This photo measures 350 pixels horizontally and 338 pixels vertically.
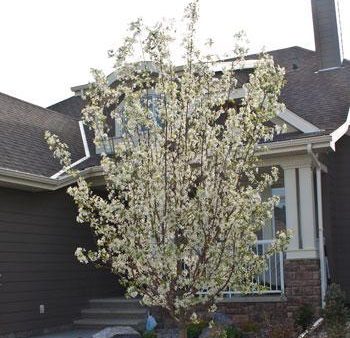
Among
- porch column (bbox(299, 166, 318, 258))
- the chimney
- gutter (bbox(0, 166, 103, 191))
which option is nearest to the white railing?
porch column (bbox(299, 166, 318, 258))

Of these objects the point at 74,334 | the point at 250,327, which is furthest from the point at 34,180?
the point at 250,327

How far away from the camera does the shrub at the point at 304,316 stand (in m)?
8.36

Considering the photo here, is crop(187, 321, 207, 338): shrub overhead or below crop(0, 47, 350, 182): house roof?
below

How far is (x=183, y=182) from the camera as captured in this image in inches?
197

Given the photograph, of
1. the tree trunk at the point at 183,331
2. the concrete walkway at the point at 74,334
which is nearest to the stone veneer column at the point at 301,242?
the concrete walkway at the point at 74,334

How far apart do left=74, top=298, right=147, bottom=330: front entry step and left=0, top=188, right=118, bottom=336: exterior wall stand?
213mm

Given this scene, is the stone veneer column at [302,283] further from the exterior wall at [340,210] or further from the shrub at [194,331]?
the exterior wall at [340,210]

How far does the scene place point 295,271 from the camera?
30.0 feet

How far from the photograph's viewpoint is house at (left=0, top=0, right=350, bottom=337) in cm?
907

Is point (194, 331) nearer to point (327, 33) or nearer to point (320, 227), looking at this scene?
point (320, 227)

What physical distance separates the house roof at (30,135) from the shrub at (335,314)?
503cm

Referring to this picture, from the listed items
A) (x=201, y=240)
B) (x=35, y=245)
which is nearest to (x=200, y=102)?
(x=201, y=240)

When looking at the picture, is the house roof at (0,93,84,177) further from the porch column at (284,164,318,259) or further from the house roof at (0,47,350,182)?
the porch column at (284,164,318,259)

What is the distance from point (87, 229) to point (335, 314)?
5.00 metres
